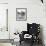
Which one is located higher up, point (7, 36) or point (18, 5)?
point (18, 5)

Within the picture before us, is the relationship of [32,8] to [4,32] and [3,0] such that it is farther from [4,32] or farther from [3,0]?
[4,32]

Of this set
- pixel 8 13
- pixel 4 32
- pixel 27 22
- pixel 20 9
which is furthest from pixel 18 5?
pixel 4 32

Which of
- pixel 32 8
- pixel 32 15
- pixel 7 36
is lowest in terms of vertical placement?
pixel 7 36

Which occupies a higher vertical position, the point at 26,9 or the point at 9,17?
the point at 26,9

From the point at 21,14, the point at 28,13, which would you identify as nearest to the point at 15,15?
the point at 21,14

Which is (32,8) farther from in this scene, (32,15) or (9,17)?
(9,17)

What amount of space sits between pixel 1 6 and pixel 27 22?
3.23 ft

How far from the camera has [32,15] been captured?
11.1 feet

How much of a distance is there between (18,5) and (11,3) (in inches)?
9.3

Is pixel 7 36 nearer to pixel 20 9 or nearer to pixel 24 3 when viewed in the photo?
pixel 20 9

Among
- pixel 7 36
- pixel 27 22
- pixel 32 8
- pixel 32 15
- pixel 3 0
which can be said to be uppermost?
pixel 3 0

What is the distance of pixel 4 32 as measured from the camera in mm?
3332

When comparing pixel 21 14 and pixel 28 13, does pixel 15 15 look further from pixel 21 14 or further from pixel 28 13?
pixel 28 13

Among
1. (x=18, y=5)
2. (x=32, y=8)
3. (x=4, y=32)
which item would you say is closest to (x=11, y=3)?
(x=18, y=5)
